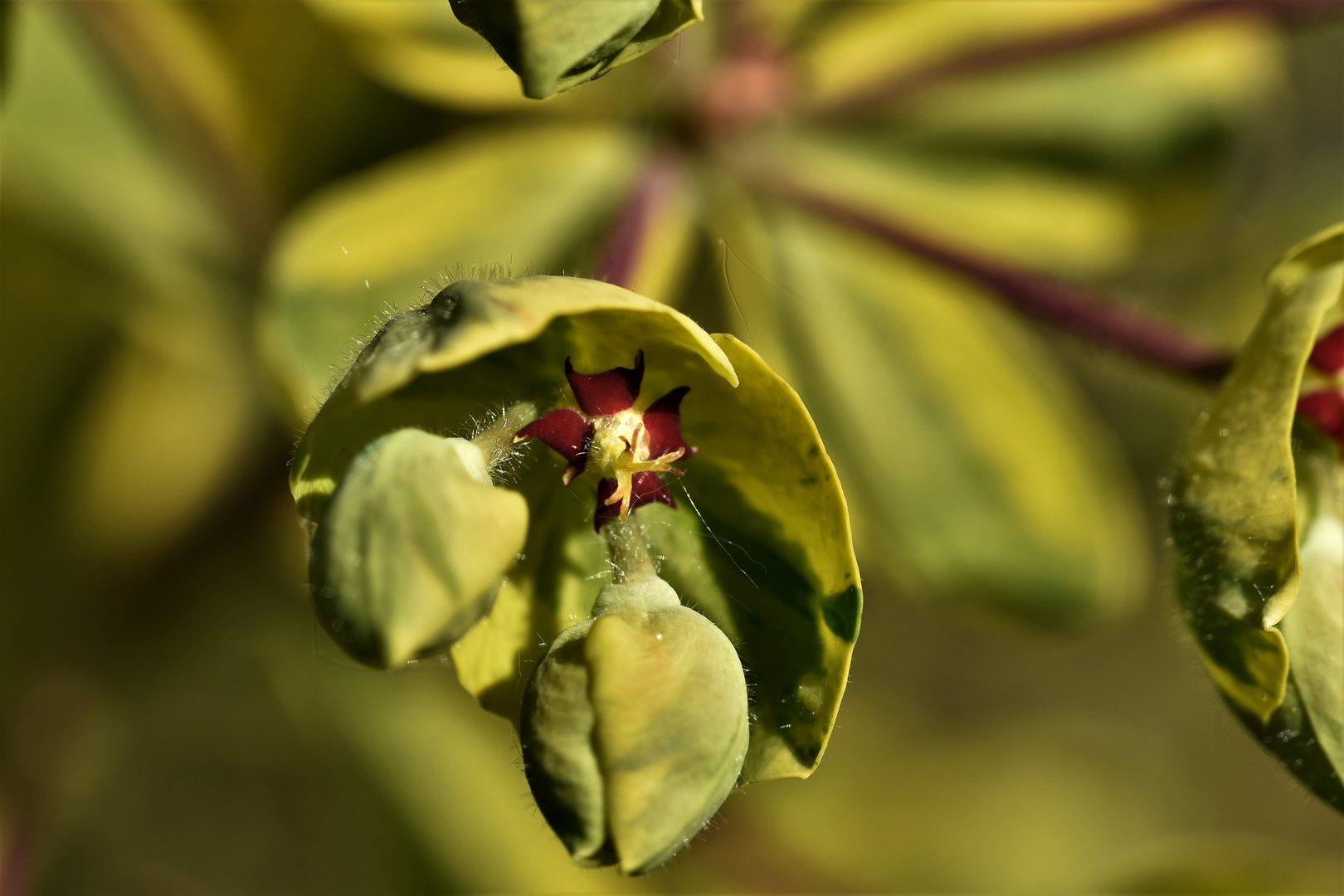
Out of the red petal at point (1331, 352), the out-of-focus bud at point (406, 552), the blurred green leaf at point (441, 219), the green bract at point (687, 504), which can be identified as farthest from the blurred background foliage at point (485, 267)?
the out-of-focus bud at point (406, 552)

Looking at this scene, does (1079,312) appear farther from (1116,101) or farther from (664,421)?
(1116,101)

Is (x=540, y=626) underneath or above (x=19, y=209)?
underneath

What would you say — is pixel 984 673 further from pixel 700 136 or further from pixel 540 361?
pixel 540 361

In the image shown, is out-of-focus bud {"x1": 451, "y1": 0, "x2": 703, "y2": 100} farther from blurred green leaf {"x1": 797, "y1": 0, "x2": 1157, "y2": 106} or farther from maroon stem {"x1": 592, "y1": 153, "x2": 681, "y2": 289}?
blurred green leaf {"x1": 797, "y1": 0, "x2": 1157, "y2": 106}

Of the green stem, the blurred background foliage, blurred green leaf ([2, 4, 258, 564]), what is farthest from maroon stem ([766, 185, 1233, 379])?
blurred green leaf ([2, 4, 258, 564])

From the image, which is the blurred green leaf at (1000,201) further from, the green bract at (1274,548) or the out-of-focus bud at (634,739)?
the out-of-focus bud at (634,739)

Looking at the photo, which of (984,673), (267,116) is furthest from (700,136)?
(984,673)
